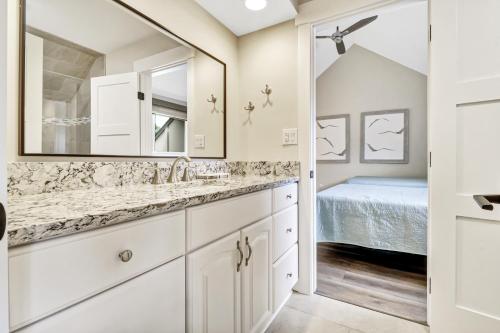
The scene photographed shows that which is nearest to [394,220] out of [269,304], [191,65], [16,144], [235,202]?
[269,304]

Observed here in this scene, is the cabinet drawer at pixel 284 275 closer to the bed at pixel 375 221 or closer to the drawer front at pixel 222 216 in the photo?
the drawer front at pixel 222 216

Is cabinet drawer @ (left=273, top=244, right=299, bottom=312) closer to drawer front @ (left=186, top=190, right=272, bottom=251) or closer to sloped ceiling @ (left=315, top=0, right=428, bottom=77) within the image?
drawer front @ (left=186, top=190, right=272, bottom=251)

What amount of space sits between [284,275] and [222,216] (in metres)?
0.80

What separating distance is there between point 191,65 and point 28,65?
35.6 inches

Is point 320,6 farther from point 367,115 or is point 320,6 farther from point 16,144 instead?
point 367,115

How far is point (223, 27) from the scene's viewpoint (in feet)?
6.23

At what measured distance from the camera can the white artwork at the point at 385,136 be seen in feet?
13.3

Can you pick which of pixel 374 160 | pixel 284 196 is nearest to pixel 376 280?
pixel 284 196

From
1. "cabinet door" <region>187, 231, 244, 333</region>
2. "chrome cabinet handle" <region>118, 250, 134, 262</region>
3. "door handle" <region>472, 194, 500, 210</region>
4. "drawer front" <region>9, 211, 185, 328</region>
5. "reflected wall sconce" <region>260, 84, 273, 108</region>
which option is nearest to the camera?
"drawer front" <region>9, 211, 185, 328</region>

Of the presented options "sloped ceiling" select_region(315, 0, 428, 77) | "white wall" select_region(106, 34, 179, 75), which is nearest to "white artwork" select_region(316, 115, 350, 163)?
"sloped ceiling" select_region(315, 0, 428, 77)

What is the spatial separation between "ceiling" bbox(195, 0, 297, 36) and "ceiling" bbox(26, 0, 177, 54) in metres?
0.59

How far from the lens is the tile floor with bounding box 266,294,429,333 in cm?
143

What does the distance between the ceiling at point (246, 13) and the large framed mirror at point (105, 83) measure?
334mm

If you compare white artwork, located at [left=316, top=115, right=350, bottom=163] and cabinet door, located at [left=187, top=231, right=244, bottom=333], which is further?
white artwork, located at [left=316, top=115, right=350, bottom=163]
